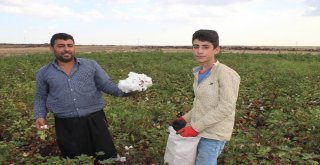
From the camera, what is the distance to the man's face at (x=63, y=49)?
15.3ft

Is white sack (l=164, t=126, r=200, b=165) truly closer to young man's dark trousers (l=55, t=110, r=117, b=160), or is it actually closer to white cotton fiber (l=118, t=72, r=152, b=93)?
white cotton fiber (l=118, t=72, r=152, b=93)

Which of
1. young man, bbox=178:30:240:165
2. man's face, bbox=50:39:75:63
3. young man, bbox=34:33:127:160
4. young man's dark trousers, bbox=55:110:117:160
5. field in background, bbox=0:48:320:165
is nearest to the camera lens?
young man, bbox=178:30:240:165

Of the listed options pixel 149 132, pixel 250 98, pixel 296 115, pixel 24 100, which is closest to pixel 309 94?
pixel 250 98

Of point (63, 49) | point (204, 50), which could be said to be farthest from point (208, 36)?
point (63, 49)

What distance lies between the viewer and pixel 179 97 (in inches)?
420

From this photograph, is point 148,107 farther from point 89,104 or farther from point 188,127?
point 188,127

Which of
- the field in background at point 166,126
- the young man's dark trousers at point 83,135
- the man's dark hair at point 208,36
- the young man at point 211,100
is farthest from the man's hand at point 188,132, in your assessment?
the young man's dark trousers at point 83,135

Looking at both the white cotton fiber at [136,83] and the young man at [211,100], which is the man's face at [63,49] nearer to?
the white cotton fiber at [136,83]

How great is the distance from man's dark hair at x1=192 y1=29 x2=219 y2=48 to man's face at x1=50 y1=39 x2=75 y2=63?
1632mm

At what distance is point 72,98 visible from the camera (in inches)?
189

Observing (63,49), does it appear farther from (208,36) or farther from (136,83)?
(208,36)

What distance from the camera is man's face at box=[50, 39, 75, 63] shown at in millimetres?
4676

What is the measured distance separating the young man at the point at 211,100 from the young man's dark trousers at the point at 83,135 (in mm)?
1525

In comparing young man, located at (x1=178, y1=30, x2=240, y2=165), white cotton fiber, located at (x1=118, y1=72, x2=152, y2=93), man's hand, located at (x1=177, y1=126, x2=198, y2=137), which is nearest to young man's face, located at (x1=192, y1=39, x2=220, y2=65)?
young man, located at (x1=178, y1=30, x2=240, y2=165)
